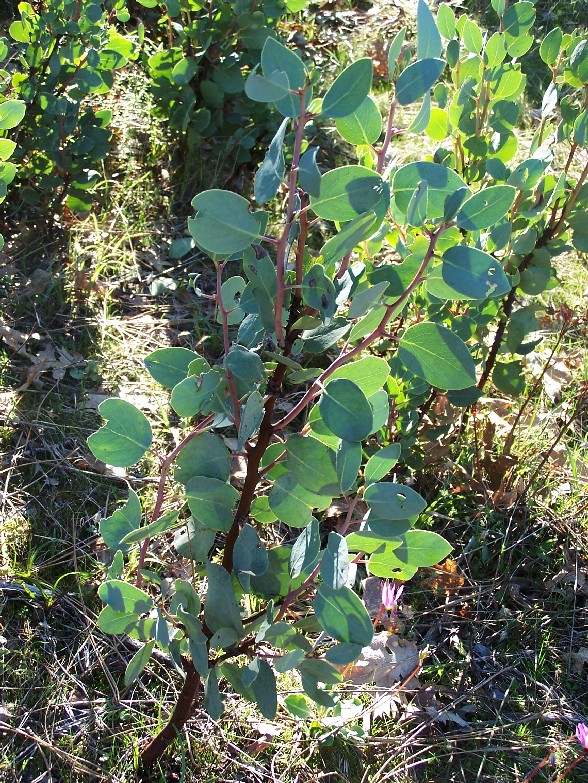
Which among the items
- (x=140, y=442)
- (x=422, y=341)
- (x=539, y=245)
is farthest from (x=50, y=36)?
(x=422, y=341)

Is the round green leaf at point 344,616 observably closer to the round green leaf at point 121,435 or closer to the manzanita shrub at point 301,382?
the manzanita shrub at point 301,382

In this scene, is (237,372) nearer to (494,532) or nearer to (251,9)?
(494,532)

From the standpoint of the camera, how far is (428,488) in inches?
97.3

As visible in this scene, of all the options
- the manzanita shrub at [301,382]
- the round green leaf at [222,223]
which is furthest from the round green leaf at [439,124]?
the round green leaf at [222,223]

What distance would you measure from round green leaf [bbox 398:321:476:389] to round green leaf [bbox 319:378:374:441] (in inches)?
4.6

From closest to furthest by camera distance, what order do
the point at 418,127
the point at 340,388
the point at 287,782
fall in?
the point at 340,388, the point at 418,127, the point at 287,782

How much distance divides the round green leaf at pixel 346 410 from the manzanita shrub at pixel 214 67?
2.31 m

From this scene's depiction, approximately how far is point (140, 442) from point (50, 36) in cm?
194

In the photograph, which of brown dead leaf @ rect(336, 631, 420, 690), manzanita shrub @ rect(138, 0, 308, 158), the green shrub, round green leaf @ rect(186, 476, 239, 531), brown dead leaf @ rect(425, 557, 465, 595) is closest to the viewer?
round green leaf @ rect(186, 476, 239, 531)

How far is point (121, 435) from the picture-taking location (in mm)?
1335

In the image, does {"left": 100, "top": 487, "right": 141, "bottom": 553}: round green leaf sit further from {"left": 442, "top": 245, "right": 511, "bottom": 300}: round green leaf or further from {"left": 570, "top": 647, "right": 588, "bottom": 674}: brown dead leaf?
{"left": 570, "top": 647, "right": 588, "bottom": 674}: brown dead leaf

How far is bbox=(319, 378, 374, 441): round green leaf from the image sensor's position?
1.10 meters

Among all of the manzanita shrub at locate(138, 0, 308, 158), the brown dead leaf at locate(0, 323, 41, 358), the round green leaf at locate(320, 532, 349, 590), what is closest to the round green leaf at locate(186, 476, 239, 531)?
the round green leaf at locate(320, 532, 349, 590)

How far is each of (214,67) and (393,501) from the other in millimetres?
2499
